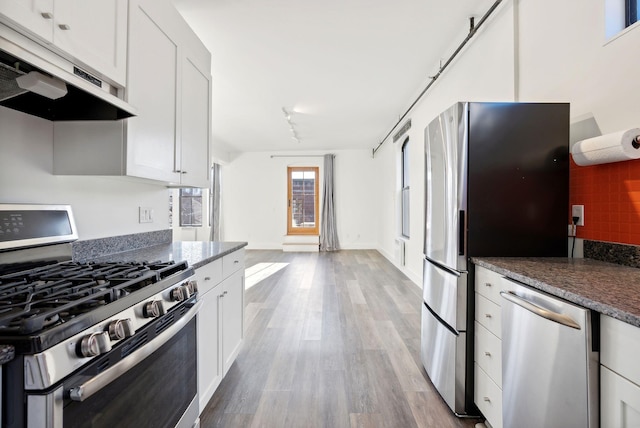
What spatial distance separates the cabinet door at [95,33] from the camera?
1065 millimetres

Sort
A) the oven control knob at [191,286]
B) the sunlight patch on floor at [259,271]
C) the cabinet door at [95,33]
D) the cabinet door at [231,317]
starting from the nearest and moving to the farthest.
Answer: the cabinet door at [95,33]
the oven control knob at [191,286]
the cabinet door at [231,317]
the sunlight patch on floor at [259,271]

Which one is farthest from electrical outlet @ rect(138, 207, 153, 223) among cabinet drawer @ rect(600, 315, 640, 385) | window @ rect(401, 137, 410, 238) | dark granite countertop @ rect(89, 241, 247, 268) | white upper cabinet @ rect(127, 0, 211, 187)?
window @ rect(401, 137, 410, 238)

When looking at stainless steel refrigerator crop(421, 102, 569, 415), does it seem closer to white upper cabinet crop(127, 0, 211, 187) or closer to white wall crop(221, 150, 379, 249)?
white upper cabinet crop(127, 0, 211, 187)

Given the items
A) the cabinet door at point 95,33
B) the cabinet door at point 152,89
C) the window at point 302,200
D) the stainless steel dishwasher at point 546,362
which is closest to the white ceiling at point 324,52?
the cabinet door at point 152,89

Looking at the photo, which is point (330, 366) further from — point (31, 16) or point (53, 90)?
point (31, 16)

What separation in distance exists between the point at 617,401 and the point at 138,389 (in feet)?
4.82

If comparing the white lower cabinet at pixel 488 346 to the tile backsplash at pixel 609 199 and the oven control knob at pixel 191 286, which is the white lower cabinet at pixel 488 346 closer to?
the tile backsplash at pixel 609 199

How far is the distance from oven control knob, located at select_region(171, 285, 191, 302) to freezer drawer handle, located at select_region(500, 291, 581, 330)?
1.41 meters

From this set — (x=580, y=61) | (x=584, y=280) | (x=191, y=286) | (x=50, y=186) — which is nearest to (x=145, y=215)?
(x=50, y=186)

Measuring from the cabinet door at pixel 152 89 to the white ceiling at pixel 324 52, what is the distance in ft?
2.84

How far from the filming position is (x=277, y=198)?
26.9 feet

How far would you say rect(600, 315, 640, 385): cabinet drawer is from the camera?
79 centimetres

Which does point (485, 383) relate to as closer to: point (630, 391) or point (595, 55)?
point (630, 391)

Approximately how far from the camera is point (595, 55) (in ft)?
5.03
